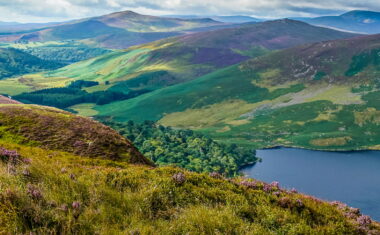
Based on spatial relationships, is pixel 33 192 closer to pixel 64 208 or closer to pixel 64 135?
pixel 64 208

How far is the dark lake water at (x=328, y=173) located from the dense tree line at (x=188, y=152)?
831cm

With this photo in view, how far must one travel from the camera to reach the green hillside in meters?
9.64

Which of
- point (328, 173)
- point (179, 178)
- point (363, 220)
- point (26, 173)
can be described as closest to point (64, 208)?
point (26, 173)

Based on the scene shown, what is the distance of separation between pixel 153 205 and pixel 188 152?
11181 centimetres

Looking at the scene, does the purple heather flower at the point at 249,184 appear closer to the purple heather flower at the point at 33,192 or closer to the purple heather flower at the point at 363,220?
the purple heather flower at the point at 363,220

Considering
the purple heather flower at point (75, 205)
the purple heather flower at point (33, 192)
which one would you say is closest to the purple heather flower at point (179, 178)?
the purple heather flower at point (75, 205)

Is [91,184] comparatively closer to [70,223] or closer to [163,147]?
[70,223]

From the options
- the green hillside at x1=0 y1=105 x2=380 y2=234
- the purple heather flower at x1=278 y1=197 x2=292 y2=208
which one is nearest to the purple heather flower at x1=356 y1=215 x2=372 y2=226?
the green hillside at x1=0 y1=105 x2=380 y2=234

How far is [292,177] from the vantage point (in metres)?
126

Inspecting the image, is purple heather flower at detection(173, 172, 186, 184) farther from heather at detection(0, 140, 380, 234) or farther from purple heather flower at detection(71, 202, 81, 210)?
purple heather flower at detection(71, 202, 81, 210)

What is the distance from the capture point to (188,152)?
124 m

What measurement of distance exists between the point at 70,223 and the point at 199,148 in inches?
4839

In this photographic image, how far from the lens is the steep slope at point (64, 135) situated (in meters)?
27.5

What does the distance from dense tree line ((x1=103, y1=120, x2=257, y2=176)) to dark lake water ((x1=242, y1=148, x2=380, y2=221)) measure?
27.3 feet
